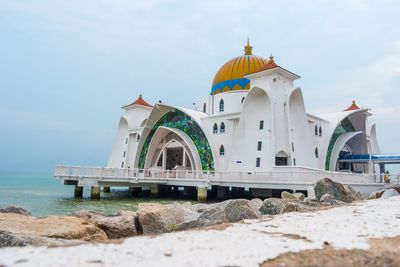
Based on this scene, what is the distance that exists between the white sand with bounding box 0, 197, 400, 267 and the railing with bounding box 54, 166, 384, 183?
11412 mm

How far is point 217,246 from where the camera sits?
3.71 m

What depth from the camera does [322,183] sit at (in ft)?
40.0

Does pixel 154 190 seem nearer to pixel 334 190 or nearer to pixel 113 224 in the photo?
pixel 334 190

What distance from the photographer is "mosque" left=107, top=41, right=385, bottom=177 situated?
22.7 meters

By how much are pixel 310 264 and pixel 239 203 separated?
12.7 feet

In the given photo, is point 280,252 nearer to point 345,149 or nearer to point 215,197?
point 215,197

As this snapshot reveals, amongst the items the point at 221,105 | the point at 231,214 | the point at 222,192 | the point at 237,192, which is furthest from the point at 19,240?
the point at 221,105

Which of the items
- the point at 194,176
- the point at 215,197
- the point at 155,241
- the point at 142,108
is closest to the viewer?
the point at 155,241

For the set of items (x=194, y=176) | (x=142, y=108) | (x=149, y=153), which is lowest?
(x=194, y=176)

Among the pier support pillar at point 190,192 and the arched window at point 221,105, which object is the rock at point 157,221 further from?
the arched window at point 221,105

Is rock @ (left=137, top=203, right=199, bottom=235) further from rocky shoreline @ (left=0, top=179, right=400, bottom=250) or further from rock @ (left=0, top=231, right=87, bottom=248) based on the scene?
rock @ (left=0, top=231, right=87, bottom=248)

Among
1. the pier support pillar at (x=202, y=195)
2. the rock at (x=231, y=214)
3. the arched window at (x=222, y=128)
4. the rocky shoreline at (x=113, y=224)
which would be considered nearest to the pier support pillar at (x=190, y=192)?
the pier support pillar at (x=202, y=195)

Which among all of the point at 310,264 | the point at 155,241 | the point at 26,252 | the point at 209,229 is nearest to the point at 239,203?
the point at 209,229

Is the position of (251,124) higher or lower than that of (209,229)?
higher
